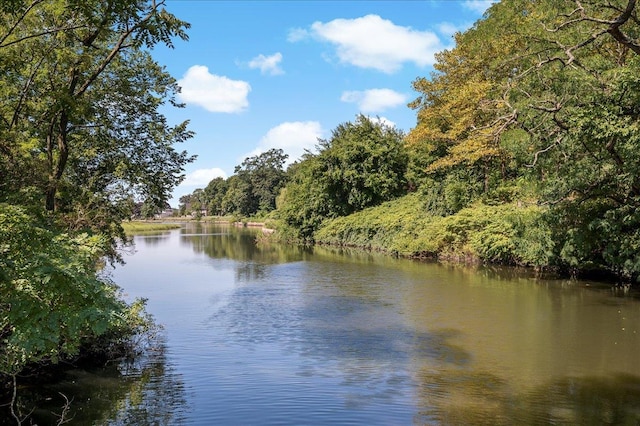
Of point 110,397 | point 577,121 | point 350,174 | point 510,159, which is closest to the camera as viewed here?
point 110,397

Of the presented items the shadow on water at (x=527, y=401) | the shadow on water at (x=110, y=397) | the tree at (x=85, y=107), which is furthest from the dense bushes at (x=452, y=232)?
the shadow on water at (x=110, y=397)

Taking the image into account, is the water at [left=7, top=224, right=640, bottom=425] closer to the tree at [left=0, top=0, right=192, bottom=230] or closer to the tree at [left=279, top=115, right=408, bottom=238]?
the tree at [left=0, top=0, right=192, bottom=230]

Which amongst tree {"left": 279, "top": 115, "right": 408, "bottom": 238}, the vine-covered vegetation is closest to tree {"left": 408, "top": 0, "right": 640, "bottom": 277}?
the vine-covered vegetation

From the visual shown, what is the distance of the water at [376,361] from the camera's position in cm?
815

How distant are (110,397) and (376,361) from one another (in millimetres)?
5279

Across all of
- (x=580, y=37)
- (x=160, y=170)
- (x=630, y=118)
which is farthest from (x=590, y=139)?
(x=160, y=170)

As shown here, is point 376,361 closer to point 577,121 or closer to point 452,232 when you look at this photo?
point 577,121

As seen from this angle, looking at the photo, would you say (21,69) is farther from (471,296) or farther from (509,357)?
(471,296)

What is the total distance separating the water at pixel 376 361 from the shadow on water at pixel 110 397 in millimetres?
36

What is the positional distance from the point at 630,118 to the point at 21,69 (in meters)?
16.0

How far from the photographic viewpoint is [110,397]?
8.92m

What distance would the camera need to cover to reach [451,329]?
1377 centimetres

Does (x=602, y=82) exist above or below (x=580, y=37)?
below

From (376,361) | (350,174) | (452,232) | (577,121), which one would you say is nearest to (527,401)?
(376,361)
